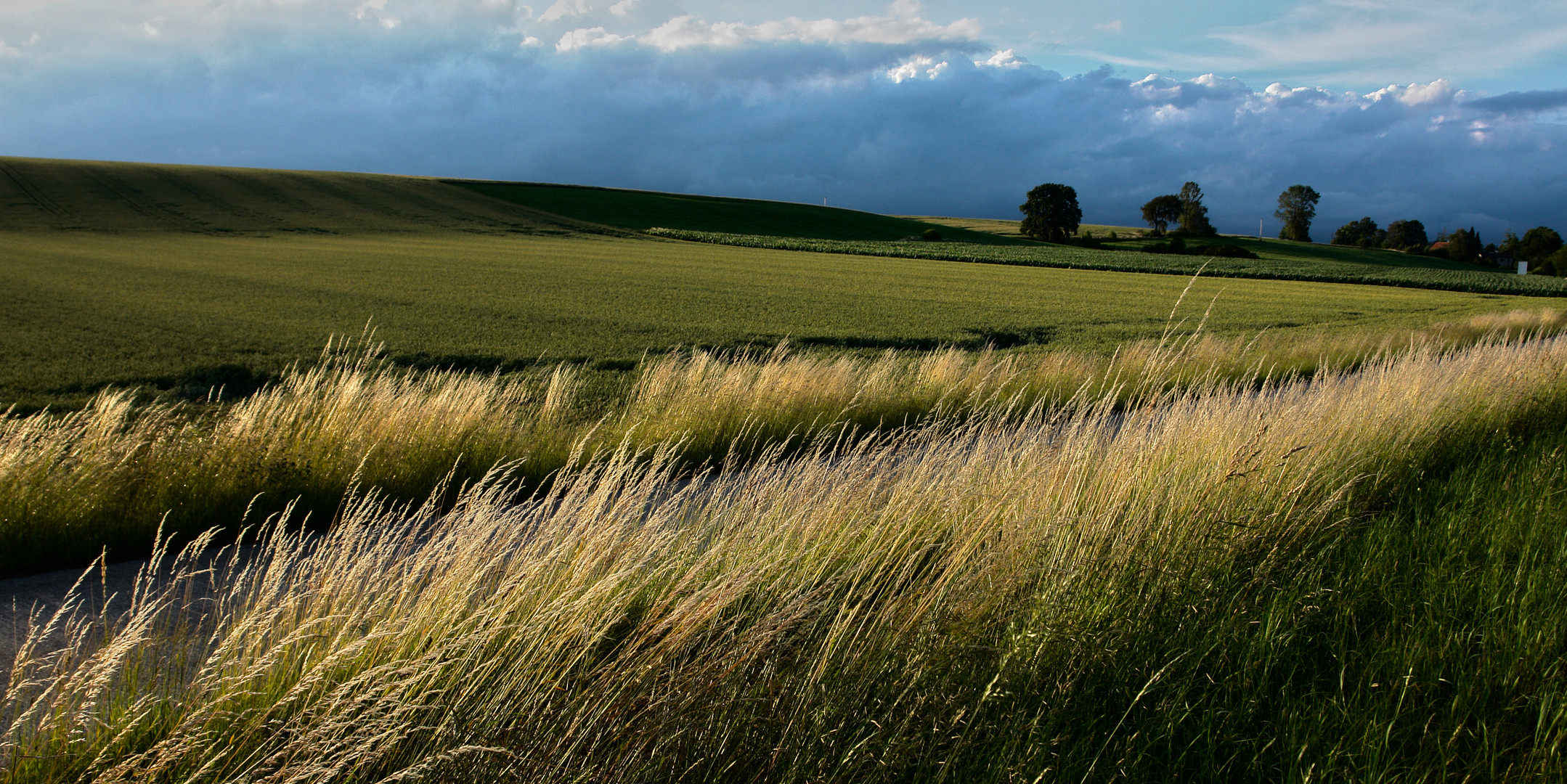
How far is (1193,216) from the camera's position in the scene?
110500 mm

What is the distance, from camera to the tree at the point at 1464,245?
96.8 metres

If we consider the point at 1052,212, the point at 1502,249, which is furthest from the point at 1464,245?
the point at 1052,212

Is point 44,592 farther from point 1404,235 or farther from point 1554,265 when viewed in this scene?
point 1404,235

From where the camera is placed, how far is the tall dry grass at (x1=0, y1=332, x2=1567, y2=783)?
242 centimetres

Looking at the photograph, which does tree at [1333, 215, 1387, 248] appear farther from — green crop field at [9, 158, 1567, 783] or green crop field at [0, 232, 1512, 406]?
green crop field at [9, 158, 1567, 783]

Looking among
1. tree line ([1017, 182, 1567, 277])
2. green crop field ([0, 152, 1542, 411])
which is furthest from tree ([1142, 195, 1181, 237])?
green crop field ([0, 152, 1542, 411])

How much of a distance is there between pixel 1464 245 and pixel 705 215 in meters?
→ 91.1

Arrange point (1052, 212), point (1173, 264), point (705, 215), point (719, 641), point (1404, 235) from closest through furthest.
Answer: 1. point (719, 641)
2. point (1173, 264)
3. point (705, 215)
4. point (1052, 212)
5. point (1404, 235)

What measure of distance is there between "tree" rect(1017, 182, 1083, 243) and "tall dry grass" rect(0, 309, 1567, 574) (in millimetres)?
93908

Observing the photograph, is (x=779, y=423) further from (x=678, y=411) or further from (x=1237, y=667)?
(x=1237, y=667)

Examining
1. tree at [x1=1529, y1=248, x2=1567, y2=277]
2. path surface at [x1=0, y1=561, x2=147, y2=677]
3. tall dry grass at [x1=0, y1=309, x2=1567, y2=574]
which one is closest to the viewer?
path surface at [x1=0, y1=561, x2=147, y2=677]

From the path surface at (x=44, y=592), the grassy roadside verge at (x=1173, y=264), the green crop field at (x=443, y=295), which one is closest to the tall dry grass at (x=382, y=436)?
the path surface at (x=44, y=592)

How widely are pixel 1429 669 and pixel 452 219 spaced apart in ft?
220

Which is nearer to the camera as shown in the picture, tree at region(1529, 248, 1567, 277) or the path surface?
the path surface
